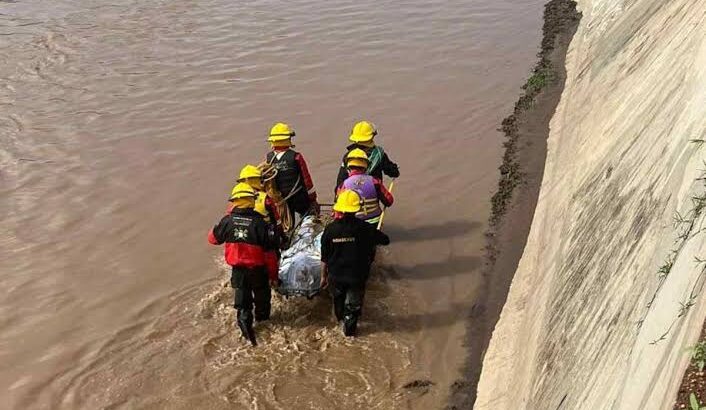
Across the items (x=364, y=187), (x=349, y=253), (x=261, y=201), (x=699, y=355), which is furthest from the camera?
(x=364, y=187)

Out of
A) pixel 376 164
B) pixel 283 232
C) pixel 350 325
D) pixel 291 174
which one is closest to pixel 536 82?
pixel 376 164

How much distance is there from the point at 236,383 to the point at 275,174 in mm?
2717

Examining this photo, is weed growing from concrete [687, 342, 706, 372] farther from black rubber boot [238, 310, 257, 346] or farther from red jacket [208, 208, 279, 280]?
black rubber boot [238, 310, 257, 346]

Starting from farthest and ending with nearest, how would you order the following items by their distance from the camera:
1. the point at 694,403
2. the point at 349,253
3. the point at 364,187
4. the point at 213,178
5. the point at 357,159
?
the point at 213,178
the point at 357,159
the point at 364,187
the point at 349,253
the point at 694,403

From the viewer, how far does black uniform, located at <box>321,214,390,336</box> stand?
7824 millimetres

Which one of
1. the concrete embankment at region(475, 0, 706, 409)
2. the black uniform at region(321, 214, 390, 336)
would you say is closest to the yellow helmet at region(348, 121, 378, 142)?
the black uniform at region(321, 214, 390, 336)

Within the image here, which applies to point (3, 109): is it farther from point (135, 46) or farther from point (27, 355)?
point (27, 355)

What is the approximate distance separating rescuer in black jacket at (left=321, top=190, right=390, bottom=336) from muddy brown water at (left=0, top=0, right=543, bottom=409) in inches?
27.6

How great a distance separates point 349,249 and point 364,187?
1.04m

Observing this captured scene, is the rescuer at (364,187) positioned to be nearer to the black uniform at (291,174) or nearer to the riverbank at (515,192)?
the black uniform at (291,174)

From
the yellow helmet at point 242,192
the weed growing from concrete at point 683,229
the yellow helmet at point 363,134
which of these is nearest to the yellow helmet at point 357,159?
the yellow helmet at point 363,134

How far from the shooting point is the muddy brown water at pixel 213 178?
8.08 m

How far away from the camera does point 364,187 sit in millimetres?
8594

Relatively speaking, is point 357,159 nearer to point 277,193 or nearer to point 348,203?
point 348,203
